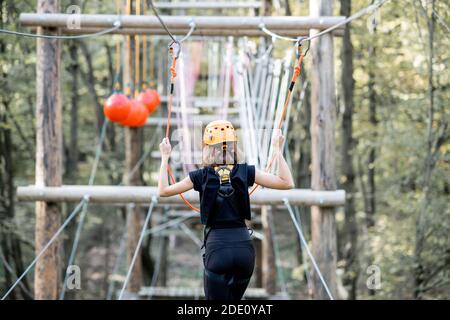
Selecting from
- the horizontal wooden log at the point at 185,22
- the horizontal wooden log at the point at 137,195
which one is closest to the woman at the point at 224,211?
the horizontal wooden log at the point at 137,195

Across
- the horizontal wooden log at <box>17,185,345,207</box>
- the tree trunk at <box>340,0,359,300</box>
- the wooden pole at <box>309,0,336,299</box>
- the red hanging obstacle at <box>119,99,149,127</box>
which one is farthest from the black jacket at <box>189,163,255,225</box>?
the tree trunk at <box>340,0,359,300</box>

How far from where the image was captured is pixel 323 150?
4.53 metres

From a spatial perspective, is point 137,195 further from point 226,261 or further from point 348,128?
point 348,128

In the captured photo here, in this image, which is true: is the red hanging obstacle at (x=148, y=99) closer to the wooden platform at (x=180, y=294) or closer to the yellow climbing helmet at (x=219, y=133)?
the wooden platform at (x=180, y=294)

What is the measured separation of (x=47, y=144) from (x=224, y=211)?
222 centimetres

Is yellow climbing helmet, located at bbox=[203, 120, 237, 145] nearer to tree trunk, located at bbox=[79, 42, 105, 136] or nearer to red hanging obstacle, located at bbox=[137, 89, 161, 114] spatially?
red hanging obstacle, located at bbox=[137, 89, 161, 114]

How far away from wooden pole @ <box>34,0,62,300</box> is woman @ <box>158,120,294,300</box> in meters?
2.08

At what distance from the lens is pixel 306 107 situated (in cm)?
999

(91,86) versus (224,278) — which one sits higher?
(91,86)

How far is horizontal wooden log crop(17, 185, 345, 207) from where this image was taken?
175 inches

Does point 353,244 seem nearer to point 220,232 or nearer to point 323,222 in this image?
point 323,222

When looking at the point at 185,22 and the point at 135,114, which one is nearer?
the point at 185,22

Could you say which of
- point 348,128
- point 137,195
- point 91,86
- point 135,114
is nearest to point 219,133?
point 137,195

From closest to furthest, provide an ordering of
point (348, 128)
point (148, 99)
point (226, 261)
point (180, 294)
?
point (226, 261), point (148, 99), point (180, 294), point (348, 128)
